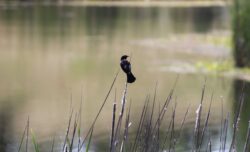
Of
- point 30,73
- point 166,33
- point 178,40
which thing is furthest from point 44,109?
point 166,33

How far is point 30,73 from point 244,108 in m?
7.39

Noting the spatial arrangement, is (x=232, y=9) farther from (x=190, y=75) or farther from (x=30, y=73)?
(x=30, y=73)

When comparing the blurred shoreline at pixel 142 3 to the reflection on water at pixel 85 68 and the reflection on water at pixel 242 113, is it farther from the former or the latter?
the reflection on water at pixel 242 113

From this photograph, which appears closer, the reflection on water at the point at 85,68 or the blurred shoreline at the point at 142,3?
the reflection on water at the point at 85,68

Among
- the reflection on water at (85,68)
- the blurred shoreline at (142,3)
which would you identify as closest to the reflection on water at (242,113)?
the reflection on water at (85,68)

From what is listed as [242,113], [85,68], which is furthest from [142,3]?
[242,113]

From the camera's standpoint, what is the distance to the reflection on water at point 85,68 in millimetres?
12344

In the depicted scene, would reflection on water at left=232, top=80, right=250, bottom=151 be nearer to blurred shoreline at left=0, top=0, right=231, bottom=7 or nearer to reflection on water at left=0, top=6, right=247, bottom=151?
reflection on water at left=0, top=6, right=247, bottom=151

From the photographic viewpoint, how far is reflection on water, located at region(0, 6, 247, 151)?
1234 cm

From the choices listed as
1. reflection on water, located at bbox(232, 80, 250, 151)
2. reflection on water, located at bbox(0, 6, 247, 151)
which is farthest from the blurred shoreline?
reflection on water, located at bbox(232, 80, 250, 151)

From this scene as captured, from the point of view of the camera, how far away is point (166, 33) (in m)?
31.1

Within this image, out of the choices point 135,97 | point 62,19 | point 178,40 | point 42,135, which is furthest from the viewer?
point 62,19

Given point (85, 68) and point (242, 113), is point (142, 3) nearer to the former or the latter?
point (85, 68)

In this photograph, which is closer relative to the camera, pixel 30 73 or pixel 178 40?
pixel 30 73
